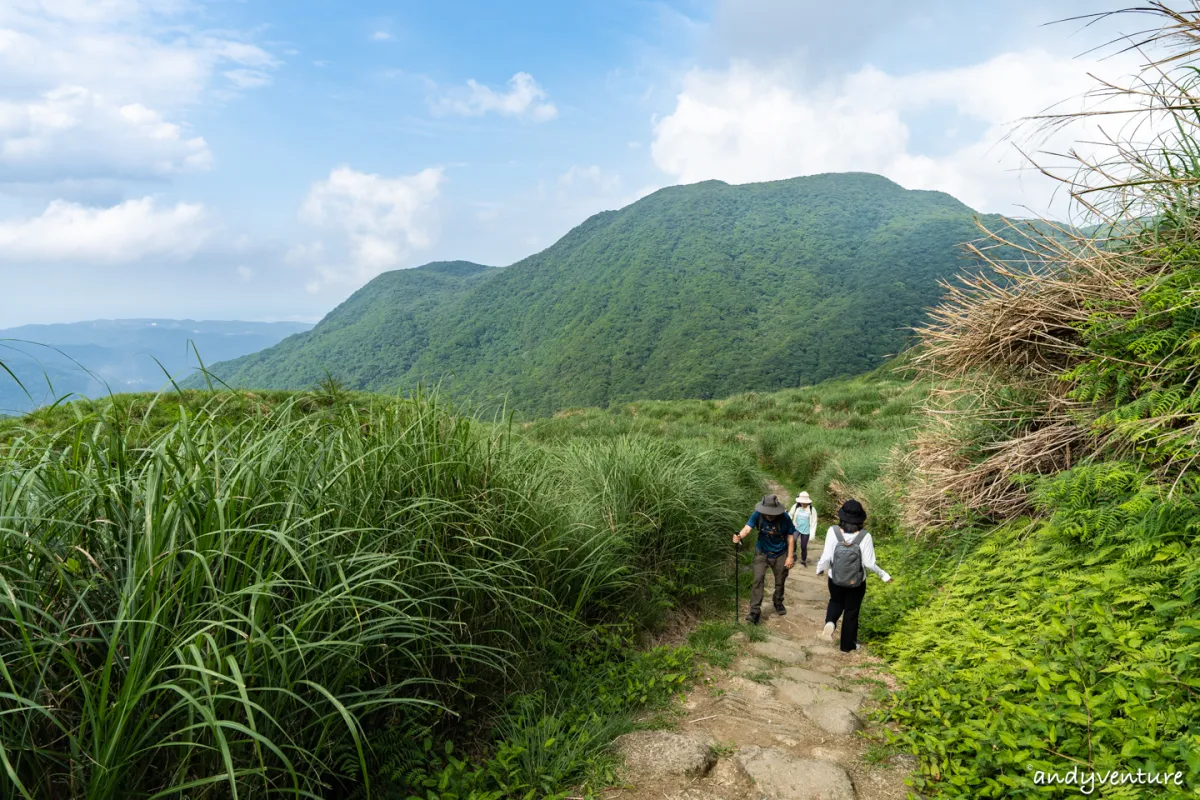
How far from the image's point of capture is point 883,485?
26.7 feet

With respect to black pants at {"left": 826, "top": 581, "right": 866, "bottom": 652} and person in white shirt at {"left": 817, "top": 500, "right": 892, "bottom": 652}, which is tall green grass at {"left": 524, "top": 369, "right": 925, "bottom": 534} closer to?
person in white shirt at {"left": 817, "top": 500, "right": 892, "bottom": 652}

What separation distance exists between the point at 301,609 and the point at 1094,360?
4977 mm

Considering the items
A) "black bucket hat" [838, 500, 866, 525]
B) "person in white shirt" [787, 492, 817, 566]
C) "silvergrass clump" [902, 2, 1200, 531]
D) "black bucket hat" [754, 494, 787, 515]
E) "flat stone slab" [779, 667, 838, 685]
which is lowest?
"flat stone slab" [779, 667, 838, 685]

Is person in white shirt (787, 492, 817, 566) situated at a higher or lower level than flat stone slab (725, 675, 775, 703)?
higher

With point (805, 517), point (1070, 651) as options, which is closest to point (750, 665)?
point (1070, 651)

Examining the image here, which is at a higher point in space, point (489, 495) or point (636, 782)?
point (489, 495)

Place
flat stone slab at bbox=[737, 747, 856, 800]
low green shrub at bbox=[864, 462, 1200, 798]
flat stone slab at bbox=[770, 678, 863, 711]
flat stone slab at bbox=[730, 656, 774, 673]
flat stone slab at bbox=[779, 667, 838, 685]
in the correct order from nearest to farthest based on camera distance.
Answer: low green shrub at bbox=[864, 462, 1200, 798] → flat stone slab at bbox=[737, 747, 856, 800] → flat stone slab at bbox=[770, 678, 863, 711] → flat stone slab at bbox=[779, 667, 838, 685] → flat stone slab at bbox=[730, 656, 774, 673]

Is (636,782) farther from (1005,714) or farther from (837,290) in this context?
(837,290)

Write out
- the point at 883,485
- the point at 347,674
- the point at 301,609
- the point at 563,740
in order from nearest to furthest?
1. the point at 301,609
2. the point at 347,674
3. the point at 563,740
4. the point at 883,485

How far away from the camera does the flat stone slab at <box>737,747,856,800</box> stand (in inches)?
113

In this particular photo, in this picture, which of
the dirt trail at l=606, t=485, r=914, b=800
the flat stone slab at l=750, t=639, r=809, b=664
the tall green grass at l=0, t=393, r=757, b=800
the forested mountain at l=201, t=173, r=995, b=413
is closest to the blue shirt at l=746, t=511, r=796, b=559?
the flat stone slab at l=750, t=639, r=809, b=664

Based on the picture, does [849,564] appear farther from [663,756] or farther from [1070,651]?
[663,756]

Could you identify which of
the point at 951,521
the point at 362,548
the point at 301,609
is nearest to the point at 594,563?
the point at 362,548

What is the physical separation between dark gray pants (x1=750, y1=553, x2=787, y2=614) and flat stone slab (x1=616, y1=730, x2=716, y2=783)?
8.00 ft
